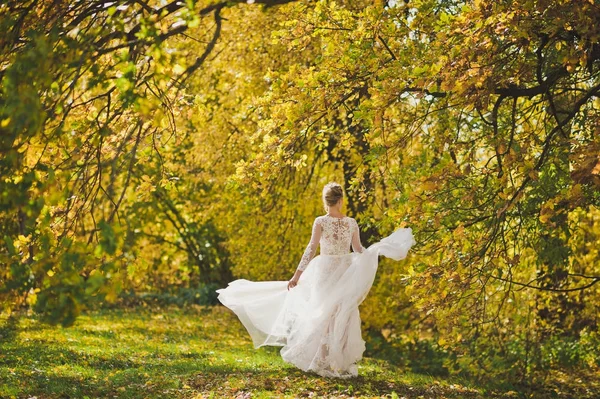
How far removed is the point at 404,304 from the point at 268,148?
6911 mm

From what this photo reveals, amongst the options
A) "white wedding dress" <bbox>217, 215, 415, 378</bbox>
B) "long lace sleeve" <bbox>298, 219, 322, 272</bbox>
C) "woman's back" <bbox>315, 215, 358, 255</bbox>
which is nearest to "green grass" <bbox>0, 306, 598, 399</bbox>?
"white wedding dress" <bbox>217, 215, 415, 378</bbox>

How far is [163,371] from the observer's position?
993 centimetres

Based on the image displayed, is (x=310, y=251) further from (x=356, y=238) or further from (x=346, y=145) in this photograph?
(x=346, y=145)

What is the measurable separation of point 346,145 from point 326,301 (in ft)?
5.51

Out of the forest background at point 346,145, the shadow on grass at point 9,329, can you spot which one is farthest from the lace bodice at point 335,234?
the shadow on grass at point 9,329

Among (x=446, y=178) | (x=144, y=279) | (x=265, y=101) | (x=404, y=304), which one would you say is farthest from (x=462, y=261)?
(x=144, y=279)

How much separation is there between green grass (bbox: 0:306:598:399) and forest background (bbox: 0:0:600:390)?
1070 mm

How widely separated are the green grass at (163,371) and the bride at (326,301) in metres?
0.29

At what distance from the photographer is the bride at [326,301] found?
8.63 metres

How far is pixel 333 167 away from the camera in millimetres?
14555

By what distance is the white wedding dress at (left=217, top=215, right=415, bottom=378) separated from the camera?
8.63 meters

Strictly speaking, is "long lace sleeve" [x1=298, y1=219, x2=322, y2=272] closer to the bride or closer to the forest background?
the bride

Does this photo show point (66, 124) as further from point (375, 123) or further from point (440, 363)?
point (440, 363)

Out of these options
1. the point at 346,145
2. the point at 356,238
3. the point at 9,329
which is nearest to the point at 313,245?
the point at 356,238
